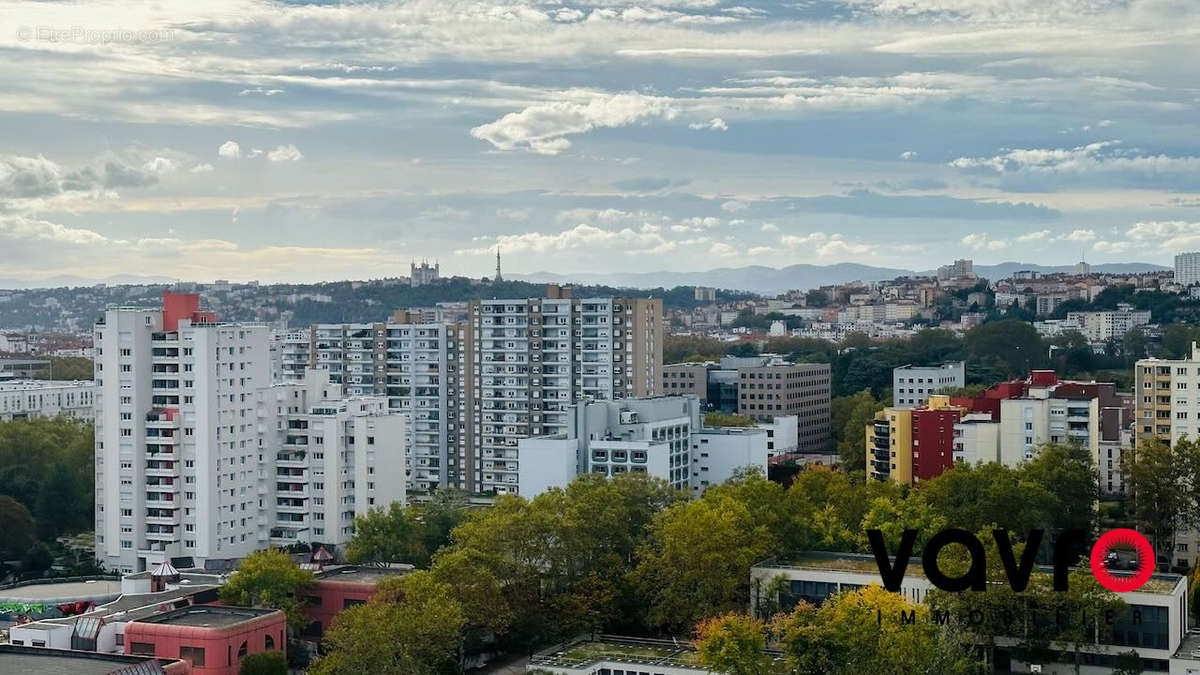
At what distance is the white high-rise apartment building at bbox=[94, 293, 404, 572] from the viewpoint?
3725 cm

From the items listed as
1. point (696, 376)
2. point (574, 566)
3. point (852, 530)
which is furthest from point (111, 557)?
point (696, 376)

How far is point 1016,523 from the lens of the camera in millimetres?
33750

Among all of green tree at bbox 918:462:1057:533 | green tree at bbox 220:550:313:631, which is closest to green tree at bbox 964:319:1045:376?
green tree at bbox 918:462:1057:533

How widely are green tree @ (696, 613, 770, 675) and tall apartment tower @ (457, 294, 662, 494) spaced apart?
87.8 ft

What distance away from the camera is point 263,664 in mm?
25578

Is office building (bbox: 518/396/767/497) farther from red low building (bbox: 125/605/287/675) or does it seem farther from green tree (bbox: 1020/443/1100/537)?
red low building (bbox: 125/605/287/675)

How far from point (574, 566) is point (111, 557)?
13.0 metres

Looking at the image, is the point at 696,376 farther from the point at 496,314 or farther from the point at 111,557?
the point at 111,557

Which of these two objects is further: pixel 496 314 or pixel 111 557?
pixel 496 314

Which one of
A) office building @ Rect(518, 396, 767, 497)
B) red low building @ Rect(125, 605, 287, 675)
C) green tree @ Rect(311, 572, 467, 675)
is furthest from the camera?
office building @ Rect(518, 396, 767, 497)

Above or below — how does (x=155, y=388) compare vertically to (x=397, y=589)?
above

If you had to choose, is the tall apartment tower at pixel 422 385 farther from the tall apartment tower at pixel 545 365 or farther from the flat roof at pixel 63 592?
the flat roof at pixel 63 592

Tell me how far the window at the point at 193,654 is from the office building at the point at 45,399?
3889 cm

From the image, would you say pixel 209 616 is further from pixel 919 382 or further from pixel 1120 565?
pixel 919 382
